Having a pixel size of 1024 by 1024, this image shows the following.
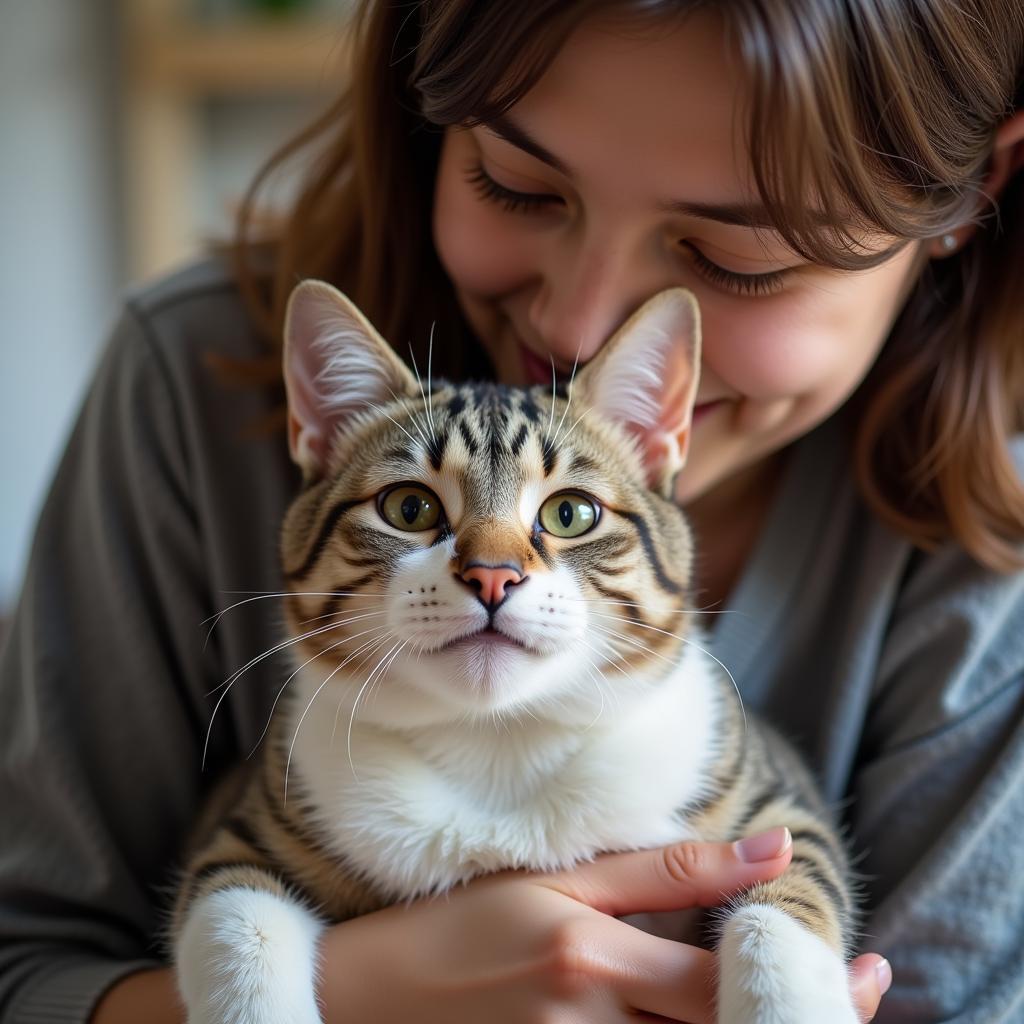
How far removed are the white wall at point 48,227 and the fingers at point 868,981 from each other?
2601 millimetres

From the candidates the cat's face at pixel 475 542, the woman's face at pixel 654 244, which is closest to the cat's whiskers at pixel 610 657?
the cat's face at pixel 475 542

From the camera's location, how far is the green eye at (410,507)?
96 cm

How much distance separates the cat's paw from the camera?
0.78 m

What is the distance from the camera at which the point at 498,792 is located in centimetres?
Answer: 97

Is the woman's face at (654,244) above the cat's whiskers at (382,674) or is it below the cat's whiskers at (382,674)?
above

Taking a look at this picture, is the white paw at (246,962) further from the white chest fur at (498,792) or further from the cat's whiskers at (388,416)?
the cat's whiskers at (388,416)

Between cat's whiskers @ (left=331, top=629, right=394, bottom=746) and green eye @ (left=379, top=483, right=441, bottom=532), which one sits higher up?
green eye @ (left=379, top=483, right=441, bottom=532)

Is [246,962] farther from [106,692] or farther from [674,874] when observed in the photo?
[106,692]


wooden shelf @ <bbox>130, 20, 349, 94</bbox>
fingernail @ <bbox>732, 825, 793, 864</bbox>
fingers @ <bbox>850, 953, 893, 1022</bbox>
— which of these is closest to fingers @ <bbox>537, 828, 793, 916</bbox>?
fingernail @ <bbox>732, 825, 793, 864</bbox>

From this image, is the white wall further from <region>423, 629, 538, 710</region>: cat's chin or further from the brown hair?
<region>423, 629, 538, 710</region>: cat's chin

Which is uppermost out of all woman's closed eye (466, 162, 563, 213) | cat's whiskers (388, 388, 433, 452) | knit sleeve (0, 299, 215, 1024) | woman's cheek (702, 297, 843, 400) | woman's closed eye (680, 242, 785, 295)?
woman's closed eye (466, 162, 563, 213)

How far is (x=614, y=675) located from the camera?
0.96 meters

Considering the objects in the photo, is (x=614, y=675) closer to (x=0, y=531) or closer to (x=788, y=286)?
(x=788, y=286)

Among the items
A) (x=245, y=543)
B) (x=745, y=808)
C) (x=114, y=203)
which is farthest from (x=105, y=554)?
(x=114, y=203)
